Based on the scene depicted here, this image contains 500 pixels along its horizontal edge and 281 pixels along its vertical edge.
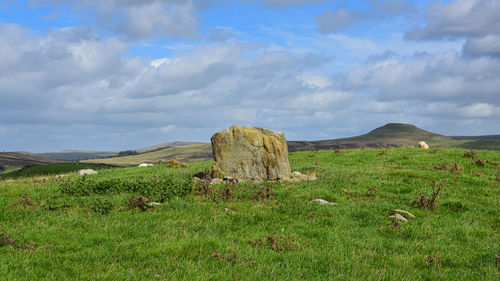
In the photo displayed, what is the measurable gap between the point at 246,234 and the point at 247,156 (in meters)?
12.0

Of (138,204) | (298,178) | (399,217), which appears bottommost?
(399,217)

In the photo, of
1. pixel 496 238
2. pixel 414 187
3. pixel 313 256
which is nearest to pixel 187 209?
pixel 313 256

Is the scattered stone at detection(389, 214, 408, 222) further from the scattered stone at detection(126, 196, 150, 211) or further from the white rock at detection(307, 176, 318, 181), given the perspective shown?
the scattered stone at detection(126, 196, 150, 211)

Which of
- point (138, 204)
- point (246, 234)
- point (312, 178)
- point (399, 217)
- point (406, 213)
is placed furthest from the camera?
point (312, 178)

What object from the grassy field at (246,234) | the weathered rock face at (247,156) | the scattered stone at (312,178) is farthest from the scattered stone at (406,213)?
the weathered rock face at (247,156)

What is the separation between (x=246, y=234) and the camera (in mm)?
10508

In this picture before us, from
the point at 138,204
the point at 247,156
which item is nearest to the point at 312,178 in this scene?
the point at 247,156

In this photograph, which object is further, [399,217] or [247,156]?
[247,156]

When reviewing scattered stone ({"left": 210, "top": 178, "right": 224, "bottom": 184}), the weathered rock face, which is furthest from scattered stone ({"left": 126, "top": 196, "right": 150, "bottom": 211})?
the weathered rock face

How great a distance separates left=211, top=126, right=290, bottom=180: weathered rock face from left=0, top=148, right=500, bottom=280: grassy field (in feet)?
13.2

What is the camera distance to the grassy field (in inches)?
312

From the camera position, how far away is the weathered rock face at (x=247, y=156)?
22.2 metres

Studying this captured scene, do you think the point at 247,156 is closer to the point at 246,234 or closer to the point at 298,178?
the point at 298,178

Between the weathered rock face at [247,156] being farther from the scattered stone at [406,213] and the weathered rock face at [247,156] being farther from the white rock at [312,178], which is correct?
the scattered stone at [406,213]
